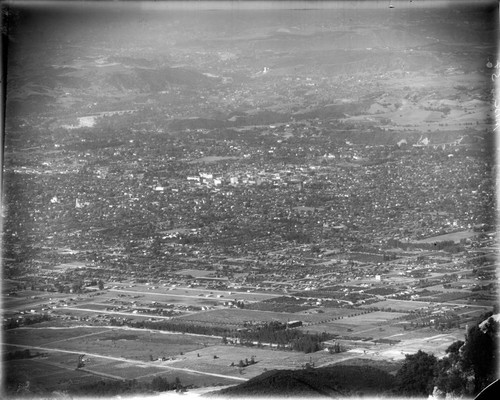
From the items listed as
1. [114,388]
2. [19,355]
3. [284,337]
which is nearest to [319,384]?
[284,337]

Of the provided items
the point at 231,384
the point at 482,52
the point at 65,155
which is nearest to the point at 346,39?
the point at 482,52

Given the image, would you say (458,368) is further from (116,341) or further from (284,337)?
(116,341)

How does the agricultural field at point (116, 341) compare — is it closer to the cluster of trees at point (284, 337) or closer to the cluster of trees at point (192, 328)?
the cluster of trees at point (192, 328)

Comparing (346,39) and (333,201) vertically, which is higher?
(346,39)

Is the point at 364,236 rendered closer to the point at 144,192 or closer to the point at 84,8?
the point at 144,192

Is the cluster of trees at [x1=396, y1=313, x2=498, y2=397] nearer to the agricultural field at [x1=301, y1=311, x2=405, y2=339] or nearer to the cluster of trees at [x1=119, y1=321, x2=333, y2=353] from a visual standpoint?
the agricultural field at [x1=301, y1=311, x2=405, y2=339]

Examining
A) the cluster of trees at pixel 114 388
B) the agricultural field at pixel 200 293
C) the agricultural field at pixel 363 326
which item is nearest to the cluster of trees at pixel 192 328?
the agricultural field at pixel 200 293
